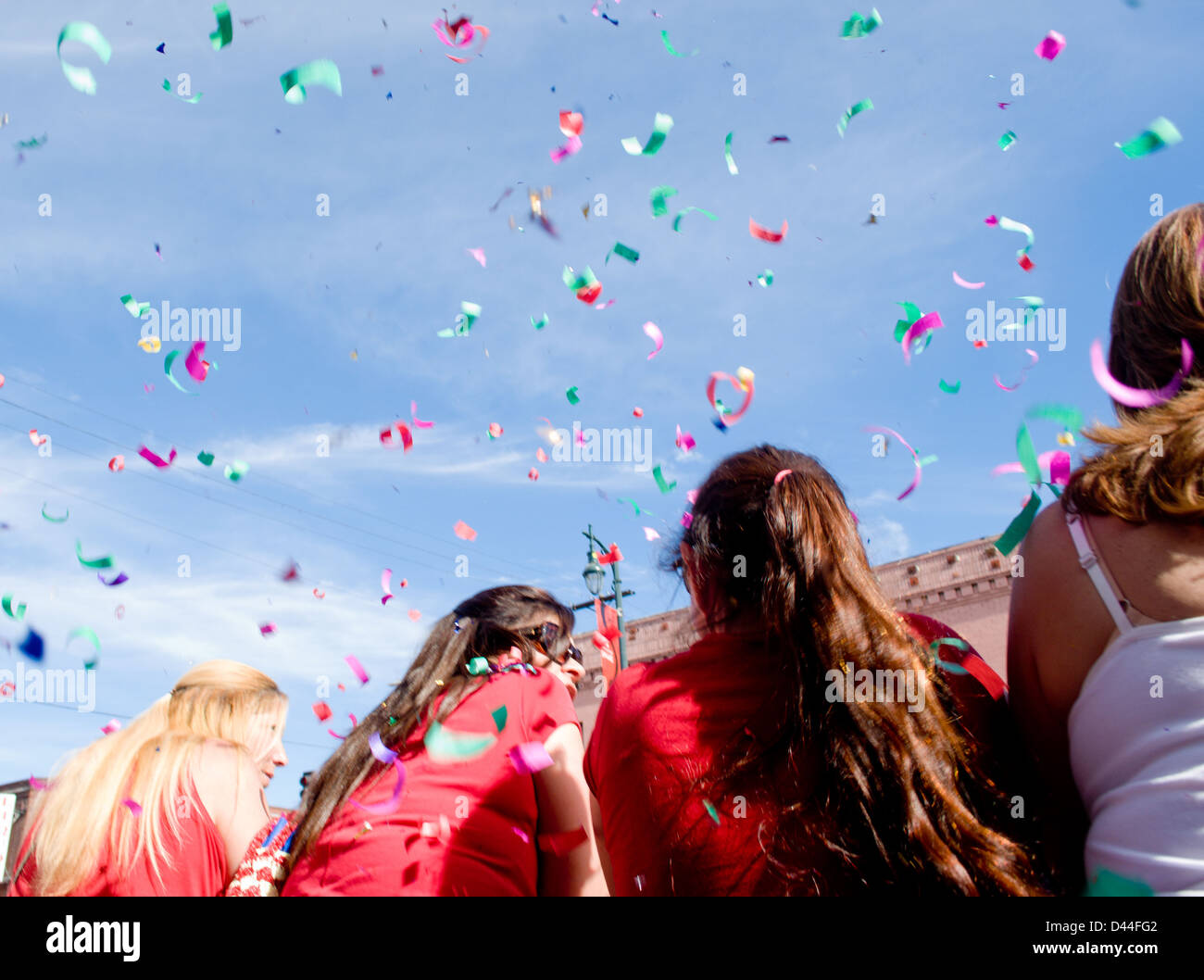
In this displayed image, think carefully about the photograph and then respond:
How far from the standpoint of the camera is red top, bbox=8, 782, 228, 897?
267 centimetres

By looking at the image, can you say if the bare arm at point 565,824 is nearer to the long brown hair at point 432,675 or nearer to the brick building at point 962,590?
the long brown hair at point 432,675

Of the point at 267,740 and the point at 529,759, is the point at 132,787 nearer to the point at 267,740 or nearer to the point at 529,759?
the point at 267,740

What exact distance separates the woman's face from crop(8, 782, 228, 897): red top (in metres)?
0.24

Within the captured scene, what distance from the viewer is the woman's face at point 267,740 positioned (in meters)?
3.01

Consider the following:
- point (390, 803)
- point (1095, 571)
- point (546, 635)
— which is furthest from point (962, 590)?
point (1095, 571)

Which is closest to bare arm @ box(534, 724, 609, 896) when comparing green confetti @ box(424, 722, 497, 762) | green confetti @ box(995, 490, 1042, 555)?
green confetti @ box(424, 722, 497, 762)

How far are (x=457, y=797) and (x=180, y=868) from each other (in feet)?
3.04

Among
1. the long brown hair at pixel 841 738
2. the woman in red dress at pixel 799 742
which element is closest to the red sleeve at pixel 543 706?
the woman in red dress at pixel 799 742

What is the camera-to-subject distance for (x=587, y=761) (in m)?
2.01

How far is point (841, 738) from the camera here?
5.60 feet

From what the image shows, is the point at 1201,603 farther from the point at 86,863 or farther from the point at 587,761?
the point at 86,863

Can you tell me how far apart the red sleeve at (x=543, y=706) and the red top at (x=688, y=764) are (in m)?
0.53
